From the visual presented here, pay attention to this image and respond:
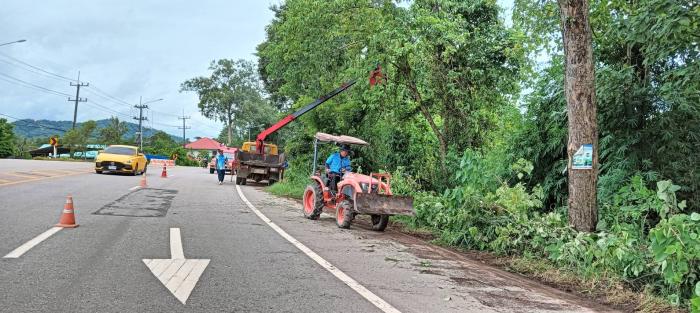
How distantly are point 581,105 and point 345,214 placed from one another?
5.11 metres

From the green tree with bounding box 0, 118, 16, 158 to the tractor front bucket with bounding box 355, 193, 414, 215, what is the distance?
53.7 m

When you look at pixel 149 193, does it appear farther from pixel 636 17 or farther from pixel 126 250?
pixel 636 17

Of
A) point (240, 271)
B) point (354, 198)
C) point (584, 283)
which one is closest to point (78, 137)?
point (354, 198)

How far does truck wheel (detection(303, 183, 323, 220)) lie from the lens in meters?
12.3

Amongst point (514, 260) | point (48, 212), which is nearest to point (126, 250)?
point (48, 212)

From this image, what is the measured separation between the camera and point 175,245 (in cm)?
794

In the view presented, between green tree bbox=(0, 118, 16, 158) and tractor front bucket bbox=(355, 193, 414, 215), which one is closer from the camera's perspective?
tractor front bucket bbox=(355, 193, 414, 215)

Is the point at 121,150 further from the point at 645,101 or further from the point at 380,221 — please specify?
the point at 645,101

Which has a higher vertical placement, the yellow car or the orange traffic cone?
the yellow car

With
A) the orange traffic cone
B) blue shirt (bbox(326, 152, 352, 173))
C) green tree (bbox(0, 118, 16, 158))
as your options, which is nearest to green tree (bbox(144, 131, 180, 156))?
green tree (bbox(0, 118, 16, 158))

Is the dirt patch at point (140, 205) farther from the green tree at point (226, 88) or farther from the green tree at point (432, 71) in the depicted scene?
the green tree at point (226, 88)

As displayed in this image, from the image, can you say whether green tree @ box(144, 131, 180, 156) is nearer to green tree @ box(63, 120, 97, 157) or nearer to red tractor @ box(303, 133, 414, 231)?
green tree @ box(63, 120, 97, 157)

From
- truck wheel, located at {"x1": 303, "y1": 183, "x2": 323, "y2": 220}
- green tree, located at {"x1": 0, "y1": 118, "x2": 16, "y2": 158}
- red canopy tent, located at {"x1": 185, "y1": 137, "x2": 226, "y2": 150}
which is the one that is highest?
red canopy tent, located at {"x1": 185, "y1": 137, "x2": 226, "y2": 150}

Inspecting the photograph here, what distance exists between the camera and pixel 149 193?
16.7 meters
